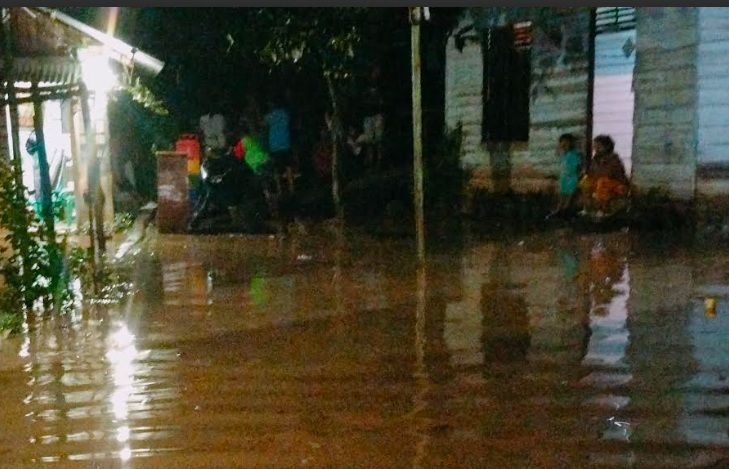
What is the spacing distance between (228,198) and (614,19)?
276 inches

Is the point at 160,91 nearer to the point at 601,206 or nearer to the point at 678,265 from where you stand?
the point at 601,206

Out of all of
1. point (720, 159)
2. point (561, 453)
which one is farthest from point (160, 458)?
point (720, 159)

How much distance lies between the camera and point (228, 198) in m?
15.8

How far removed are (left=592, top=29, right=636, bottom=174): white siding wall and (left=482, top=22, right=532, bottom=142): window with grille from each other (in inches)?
60.6

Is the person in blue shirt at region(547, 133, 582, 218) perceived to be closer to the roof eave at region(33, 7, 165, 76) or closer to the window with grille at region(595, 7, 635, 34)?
the window with grille at region(595, 7, 635, 34)

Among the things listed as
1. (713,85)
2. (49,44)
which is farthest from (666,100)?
(49,44)

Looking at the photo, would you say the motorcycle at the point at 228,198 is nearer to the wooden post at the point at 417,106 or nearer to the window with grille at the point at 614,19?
the wooden post at the point at 417,106

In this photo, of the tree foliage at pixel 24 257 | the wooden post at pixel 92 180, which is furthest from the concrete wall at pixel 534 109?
the tree foliage at pixel 24 257

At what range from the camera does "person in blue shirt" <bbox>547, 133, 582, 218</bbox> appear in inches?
531

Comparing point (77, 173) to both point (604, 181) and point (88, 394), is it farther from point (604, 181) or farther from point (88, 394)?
point (604, 181)

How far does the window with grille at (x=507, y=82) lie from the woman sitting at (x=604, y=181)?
2538mm

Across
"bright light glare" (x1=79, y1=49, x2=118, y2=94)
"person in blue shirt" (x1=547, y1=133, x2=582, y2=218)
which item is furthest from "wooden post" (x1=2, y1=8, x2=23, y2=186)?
"person in blue shirt" (x1=547, y1=133, x2=582, y2=218)

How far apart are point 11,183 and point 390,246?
5432 mm

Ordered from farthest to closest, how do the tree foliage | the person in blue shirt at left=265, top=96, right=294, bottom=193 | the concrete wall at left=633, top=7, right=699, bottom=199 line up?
the person in blue shirt at left=265, top=96, right=294, bottom=193 → the concrete wall at left=633, top=7, right=699, bottom=199 → the tree foliage
